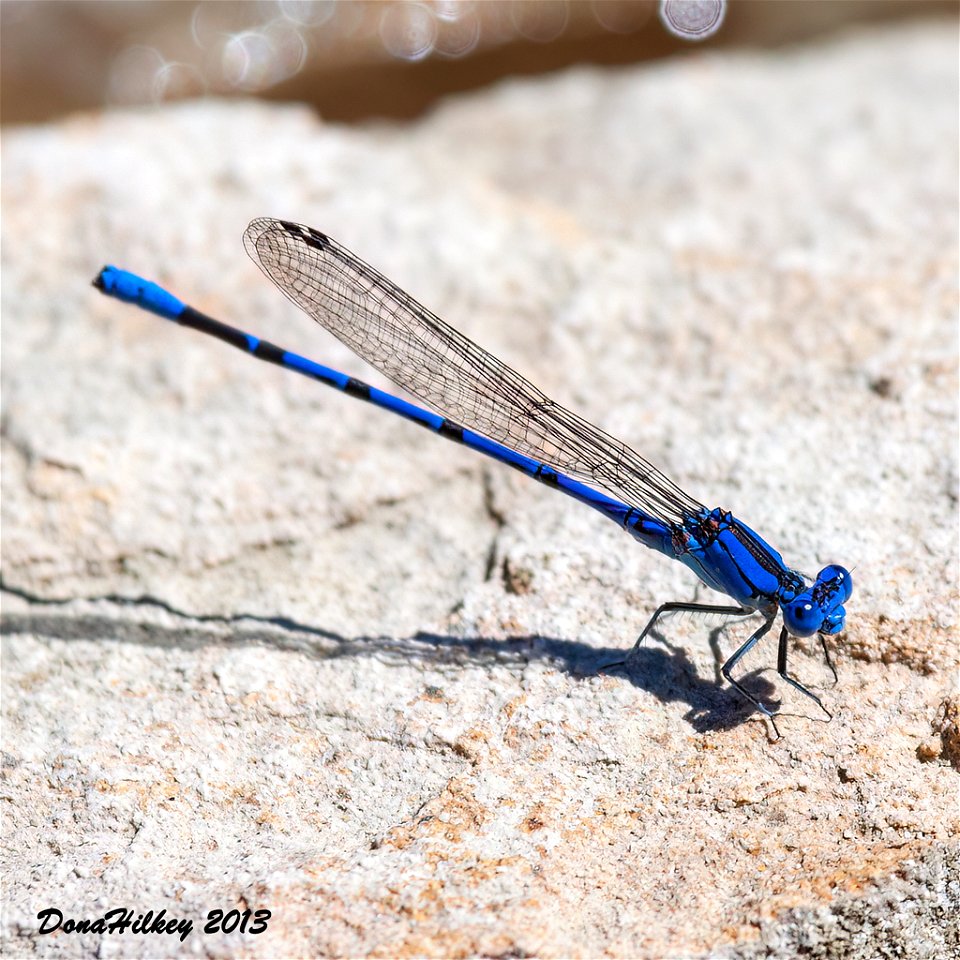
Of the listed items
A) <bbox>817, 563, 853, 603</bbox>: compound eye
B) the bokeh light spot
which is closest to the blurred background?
the bokeh light spot

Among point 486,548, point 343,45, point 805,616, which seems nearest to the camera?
point 805,616

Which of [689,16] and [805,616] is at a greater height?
[689,16]

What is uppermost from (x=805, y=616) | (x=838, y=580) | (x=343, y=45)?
(x=343, y=45)

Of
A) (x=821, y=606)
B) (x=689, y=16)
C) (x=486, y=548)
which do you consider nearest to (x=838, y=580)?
(x=821, y=606)

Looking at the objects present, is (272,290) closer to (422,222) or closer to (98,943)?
(422,222)

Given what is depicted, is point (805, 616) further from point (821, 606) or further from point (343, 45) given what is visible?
point (343, 45)

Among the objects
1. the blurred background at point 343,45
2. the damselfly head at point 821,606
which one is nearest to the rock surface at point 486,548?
the damselfly head at point 821,606

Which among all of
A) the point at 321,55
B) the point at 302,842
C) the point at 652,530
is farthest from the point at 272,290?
the point at 321,55

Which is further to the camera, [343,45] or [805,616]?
[343,45]
